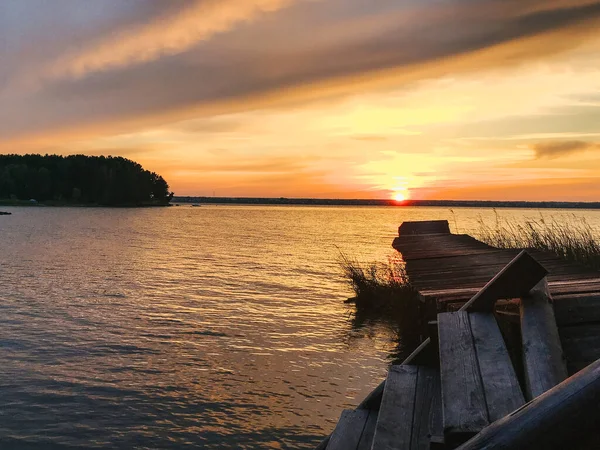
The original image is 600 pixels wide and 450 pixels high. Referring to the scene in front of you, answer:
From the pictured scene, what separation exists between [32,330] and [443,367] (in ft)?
40.1

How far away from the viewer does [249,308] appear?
16.0 m

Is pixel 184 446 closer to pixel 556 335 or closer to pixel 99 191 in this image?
pixel 556 335

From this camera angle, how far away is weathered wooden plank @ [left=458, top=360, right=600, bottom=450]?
158 centimetres

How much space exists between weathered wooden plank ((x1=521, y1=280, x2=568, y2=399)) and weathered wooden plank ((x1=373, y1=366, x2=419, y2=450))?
0.87m

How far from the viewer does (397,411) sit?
3.70 meters

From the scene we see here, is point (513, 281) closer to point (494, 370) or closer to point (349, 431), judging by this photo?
point (494, 370)

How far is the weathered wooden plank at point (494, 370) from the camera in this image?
265 centimetres

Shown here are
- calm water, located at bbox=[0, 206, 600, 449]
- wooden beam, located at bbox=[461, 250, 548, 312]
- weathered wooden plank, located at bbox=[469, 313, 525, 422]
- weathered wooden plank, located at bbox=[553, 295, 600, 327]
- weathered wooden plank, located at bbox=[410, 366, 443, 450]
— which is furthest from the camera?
calm water, located at bbox=[0, 206, 600, 449]

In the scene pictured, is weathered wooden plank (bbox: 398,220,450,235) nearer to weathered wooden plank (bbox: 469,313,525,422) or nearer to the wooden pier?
the wooden pier

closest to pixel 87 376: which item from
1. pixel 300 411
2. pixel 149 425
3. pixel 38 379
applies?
pixel 38 379

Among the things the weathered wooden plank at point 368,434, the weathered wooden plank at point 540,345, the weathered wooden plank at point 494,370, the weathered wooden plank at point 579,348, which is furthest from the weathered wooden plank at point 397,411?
the weathered wooden plank at point 579,348

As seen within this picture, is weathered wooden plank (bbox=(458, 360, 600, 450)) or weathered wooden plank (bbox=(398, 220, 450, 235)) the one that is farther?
weathered wooden plank (bbox=(398, 220, 450, 235))

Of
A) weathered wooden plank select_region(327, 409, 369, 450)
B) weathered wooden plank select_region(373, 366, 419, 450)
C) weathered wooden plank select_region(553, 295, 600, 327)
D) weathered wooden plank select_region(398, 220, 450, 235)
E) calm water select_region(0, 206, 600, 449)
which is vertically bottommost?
calm water select_region(0, 206, 600, 449)

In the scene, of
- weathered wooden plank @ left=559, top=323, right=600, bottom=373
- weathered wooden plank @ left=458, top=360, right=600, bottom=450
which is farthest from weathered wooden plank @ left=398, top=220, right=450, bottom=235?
weathered wooden plank @ left=458, top=360, right=600, bottom=450
